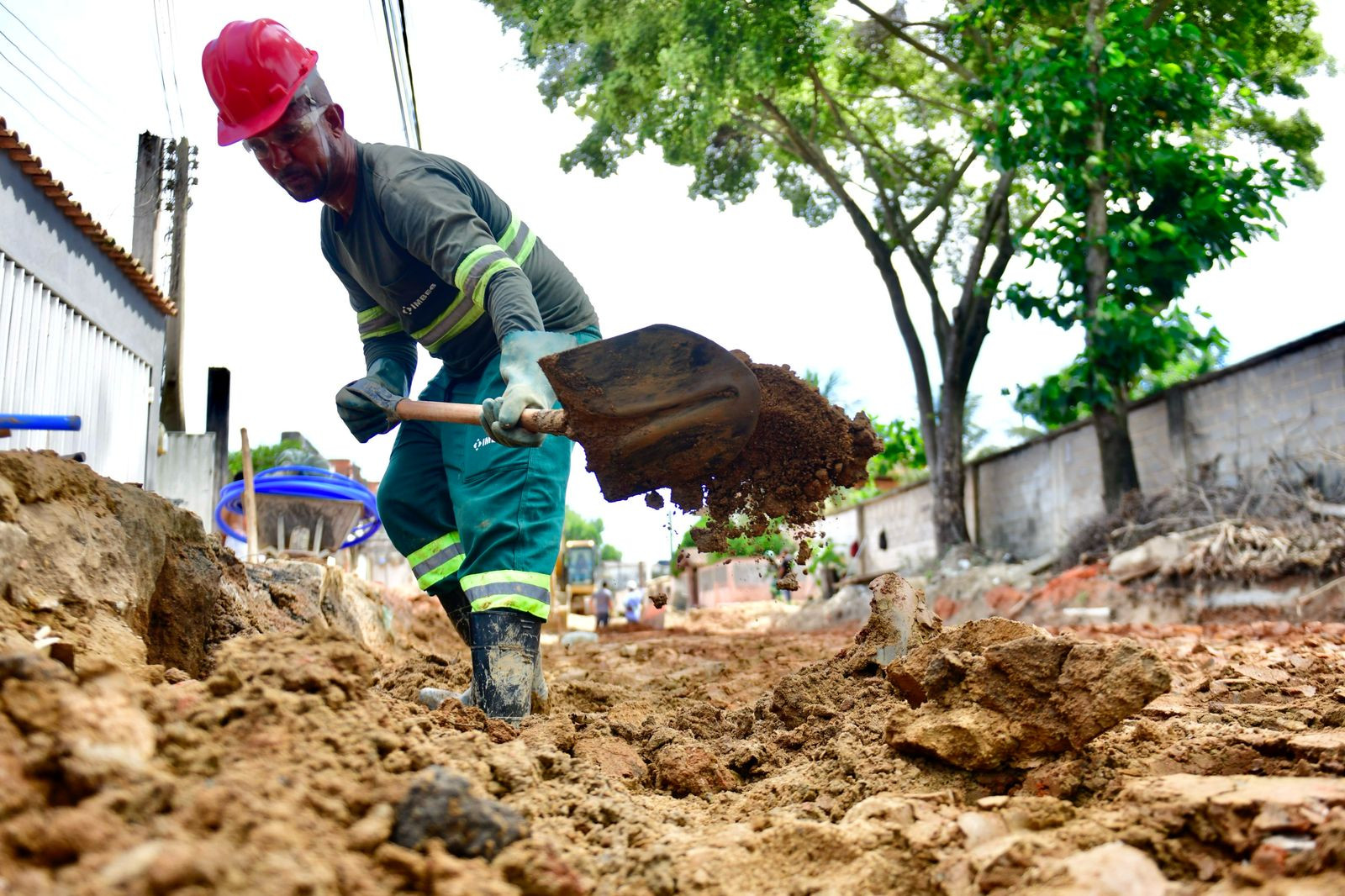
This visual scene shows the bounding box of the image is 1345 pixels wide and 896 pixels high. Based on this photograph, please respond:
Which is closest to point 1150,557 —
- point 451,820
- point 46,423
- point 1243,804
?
point 1243,804

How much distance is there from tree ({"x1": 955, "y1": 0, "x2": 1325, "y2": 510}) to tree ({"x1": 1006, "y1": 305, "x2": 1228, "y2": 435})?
Answer: 0.9 inches

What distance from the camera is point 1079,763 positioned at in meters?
1.84

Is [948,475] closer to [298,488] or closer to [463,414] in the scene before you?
[298,488]

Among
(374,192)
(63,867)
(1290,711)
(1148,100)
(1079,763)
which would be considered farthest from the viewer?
(1148,100)

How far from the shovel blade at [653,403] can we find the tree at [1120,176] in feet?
26.8

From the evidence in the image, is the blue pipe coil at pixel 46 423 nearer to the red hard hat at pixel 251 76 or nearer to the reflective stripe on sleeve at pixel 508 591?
the red hard hat at pixel 251 76

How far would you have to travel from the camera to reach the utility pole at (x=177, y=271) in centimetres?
947

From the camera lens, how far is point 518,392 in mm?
2768

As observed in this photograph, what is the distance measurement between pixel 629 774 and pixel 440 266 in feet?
5.31

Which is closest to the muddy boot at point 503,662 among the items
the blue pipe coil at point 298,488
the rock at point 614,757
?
the rock at point 614,757

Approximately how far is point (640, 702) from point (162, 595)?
1.67 meters

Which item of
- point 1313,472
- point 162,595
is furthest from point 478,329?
point 1313,472

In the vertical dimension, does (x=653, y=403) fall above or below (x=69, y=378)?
below

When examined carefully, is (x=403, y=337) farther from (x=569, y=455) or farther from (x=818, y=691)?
(x=818, y=691)
